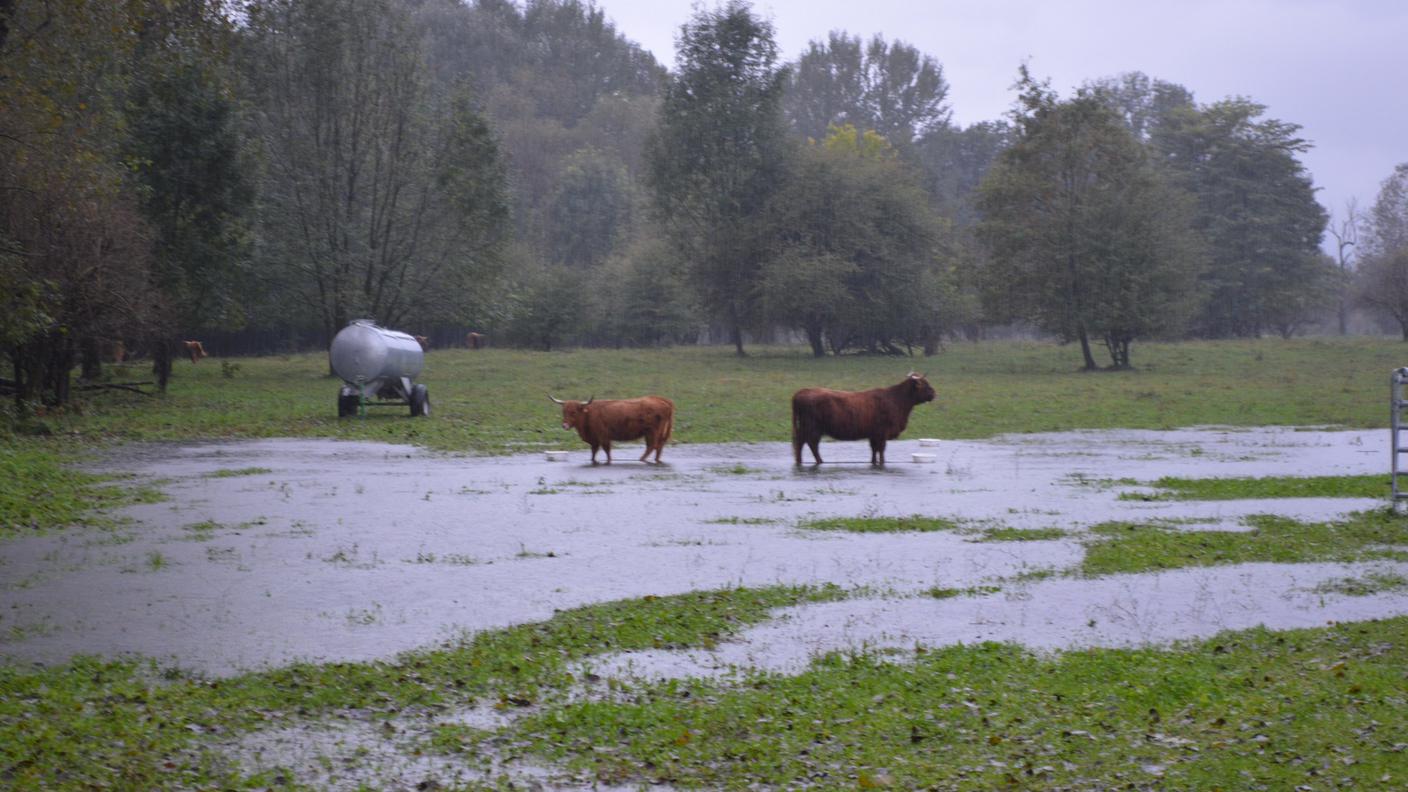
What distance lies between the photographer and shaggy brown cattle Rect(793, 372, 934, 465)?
2138cm

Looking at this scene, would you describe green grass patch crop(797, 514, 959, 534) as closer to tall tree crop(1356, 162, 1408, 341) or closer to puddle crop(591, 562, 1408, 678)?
puddle crop(591, 562, 1408, 678)

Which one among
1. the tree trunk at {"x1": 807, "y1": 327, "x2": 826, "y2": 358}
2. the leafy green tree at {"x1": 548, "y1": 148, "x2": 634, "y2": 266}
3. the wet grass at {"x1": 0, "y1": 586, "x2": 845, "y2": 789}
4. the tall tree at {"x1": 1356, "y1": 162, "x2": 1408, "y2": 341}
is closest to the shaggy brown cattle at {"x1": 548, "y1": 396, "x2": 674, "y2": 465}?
the wet grass at {"x1": 0, "y1": 586, "x2": 845, "y2": 789}

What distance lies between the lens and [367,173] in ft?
169

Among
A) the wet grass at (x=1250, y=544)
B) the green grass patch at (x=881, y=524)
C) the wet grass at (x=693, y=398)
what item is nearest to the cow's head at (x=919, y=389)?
the wet grass at (x=693, y=398)

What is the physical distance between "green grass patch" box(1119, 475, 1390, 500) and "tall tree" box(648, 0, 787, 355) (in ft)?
151

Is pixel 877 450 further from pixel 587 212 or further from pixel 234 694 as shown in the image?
pixel 587 212

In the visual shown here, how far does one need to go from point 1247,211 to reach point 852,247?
3335cm

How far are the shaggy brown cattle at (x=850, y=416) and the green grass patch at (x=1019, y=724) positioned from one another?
12.7 m

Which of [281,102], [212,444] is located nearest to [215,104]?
[281,102]

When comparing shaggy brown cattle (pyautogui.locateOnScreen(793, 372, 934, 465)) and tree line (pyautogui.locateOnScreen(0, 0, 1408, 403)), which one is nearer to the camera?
shaggy brown cattle (pyautogui.locateOnScreen(793, 372, 934, 465))

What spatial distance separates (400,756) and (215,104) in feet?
123

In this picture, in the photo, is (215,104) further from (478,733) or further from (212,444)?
(478,733)

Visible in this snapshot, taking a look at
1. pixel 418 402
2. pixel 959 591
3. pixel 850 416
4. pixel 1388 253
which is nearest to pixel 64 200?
pixel 418 402

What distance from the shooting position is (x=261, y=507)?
1605cm
